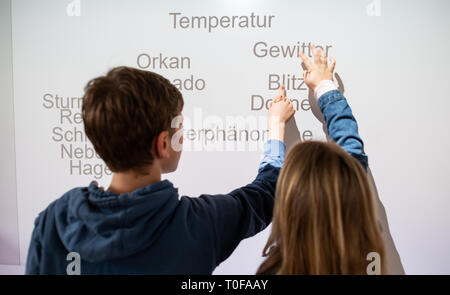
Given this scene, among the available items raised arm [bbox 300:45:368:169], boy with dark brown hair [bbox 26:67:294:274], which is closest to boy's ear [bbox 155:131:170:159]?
boy with dark brown hair [bbox 26:67:294:274]

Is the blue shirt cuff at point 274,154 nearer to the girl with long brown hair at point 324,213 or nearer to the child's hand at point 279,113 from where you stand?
the child's hand at point 279,113

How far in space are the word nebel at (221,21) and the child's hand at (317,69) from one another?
0.16 metres

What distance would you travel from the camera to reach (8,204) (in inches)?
40.3

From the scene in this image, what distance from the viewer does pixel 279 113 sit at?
2.71ft

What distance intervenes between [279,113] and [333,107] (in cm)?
15

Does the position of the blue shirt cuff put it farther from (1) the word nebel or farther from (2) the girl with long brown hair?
(1) the word nebel

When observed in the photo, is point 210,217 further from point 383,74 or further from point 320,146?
point 383,74

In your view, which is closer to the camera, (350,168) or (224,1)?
(350,168)

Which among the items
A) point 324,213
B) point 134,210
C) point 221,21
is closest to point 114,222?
point 134,210

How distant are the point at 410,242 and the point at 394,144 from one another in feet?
1.07

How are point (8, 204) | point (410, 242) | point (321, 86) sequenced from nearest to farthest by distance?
point (321, 86) < point (410, 242) < point (8, 204)

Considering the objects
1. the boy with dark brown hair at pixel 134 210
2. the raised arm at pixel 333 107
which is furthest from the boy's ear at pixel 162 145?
the raised arm at pixel 333 107

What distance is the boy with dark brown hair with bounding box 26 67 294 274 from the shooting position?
1.84 ft

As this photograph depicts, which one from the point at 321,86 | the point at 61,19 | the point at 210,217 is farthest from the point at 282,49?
the point at 61,19
